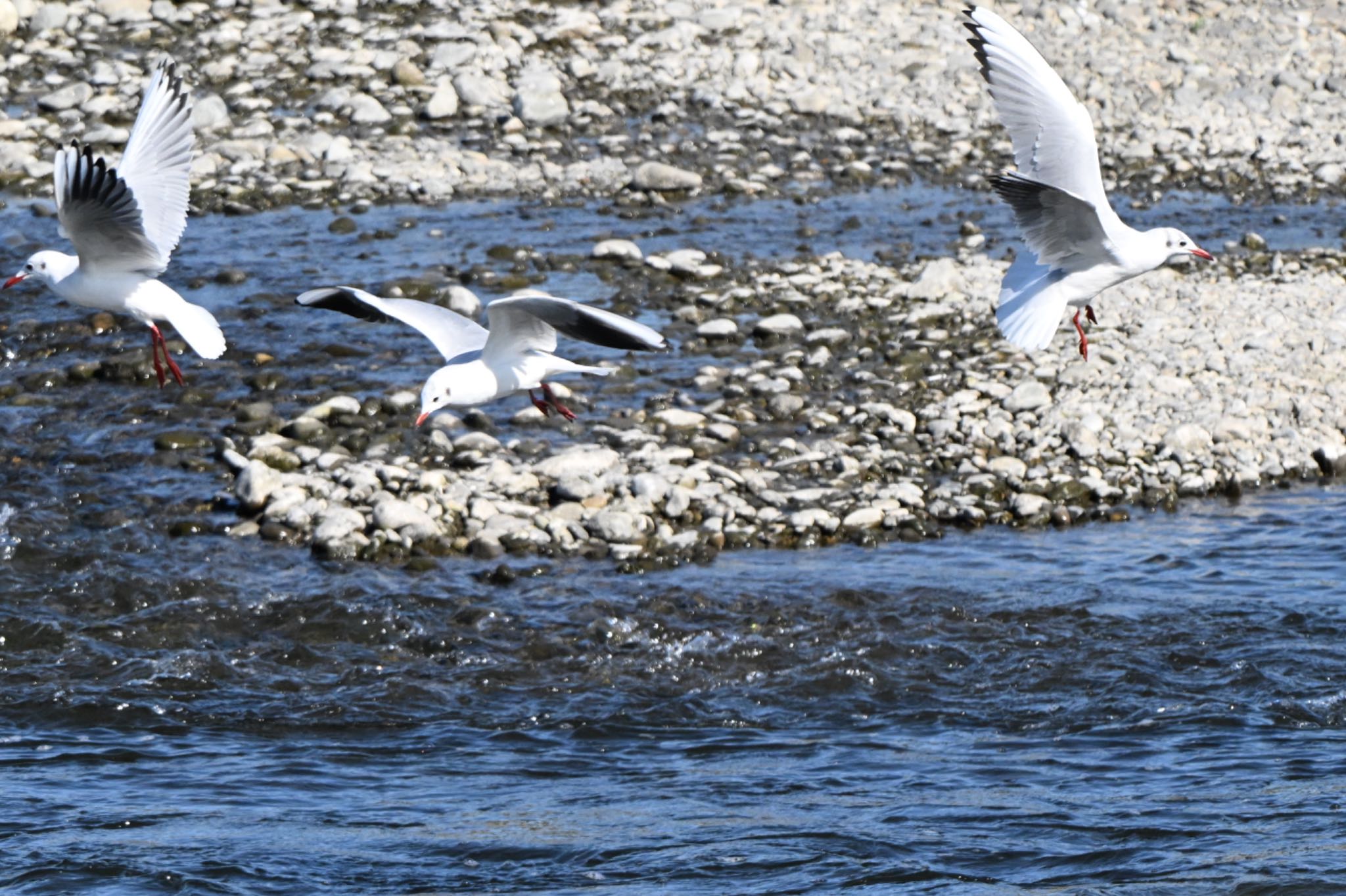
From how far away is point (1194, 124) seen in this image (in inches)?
716

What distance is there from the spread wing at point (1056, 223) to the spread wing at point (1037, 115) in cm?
8

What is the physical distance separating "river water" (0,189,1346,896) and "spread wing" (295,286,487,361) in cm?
130

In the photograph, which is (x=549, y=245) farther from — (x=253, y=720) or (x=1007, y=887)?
(x=1007, y=887)

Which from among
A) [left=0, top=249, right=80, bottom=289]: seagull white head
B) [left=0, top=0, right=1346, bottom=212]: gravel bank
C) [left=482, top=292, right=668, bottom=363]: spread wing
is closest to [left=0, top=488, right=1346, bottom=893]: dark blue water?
[left=482, top=292, right=668, bottom=363]: spread wing

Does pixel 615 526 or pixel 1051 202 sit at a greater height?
pixel 1051 202

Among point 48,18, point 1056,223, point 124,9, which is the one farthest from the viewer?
point 124,9

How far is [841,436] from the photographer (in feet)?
37.4

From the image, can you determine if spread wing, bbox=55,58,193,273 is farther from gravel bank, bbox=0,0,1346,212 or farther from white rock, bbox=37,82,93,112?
white rock, bbox=37,82,93,112

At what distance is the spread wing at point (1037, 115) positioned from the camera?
9219 millimetres

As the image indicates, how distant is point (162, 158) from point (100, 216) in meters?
0.64

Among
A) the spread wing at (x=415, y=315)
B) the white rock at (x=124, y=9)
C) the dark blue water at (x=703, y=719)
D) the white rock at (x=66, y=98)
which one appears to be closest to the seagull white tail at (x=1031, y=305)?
the dark blue water at (x=703, y=719)

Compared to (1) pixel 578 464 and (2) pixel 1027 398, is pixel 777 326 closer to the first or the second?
(2) pixel 1027 398

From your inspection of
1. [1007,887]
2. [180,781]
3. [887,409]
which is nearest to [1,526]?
[180,781]

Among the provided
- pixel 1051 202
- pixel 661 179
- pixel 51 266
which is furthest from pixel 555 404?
pixel 661 179
